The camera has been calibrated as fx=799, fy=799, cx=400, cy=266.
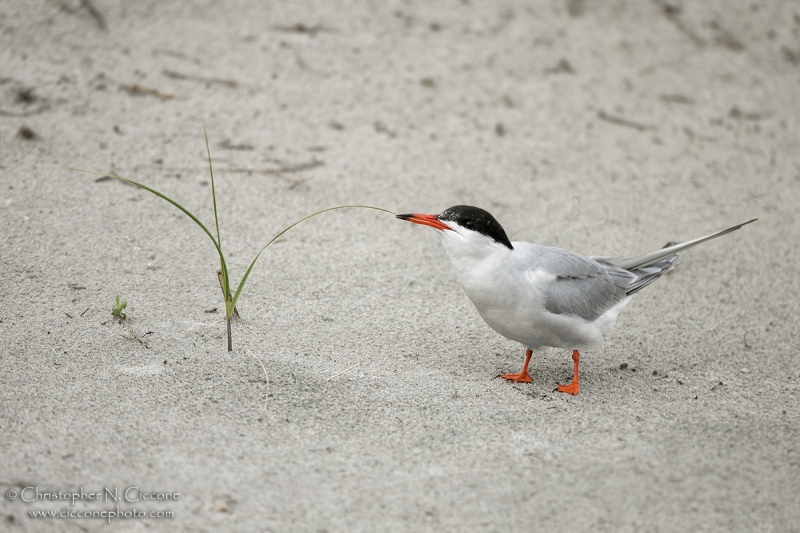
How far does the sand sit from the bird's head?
1.97 feet

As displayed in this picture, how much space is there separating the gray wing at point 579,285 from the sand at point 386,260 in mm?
355

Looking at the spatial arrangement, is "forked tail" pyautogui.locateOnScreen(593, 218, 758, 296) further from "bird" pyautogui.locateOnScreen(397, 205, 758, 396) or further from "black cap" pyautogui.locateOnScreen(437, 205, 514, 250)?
"black cap" pyautogui.locateOnScreen(437, 205, 514, 250)

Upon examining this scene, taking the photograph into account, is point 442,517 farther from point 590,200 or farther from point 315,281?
point 590,200

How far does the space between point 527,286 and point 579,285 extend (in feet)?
1.01

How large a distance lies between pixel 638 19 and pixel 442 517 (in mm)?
5709

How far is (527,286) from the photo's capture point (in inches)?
134

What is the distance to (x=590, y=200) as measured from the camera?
5.20m

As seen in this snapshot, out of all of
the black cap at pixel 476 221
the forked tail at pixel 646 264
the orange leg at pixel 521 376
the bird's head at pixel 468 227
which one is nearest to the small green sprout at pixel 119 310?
the bird's head at pixel 468 227

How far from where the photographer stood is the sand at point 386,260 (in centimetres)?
269

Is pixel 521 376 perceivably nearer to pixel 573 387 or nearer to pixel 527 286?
pixel 573 387

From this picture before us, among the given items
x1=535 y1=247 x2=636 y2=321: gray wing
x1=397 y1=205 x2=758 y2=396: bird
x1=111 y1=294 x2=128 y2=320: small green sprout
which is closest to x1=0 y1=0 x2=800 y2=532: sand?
x1=111 y1=294 x2=128 y2=320: small green sprout

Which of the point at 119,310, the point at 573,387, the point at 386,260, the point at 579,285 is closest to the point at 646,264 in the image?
the point at 579,285

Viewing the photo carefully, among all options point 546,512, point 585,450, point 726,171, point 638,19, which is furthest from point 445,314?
point 638,19

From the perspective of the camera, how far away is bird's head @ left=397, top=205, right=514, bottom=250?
3.34m
